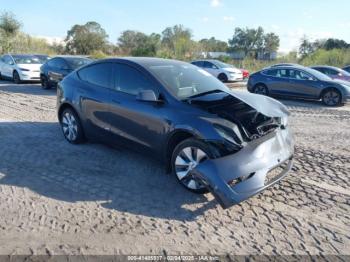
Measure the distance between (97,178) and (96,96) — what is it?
1.47 meters

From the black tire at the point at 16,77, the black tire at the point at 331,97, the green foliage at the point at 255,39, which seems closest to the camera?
the black tire at the point at 331,97

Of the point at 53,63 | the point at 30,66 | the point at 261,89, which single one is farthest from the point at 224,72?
the point at 30,66

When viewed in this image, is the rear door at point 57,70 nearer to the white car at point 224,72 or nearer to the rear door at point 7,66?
the rear door at point 7,66

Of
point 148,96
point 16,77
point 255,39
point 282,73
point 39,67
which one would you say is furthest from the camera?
point 255,39

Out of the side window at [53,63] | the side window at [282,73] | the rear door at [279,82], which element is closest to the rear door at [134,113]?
the side window at [53,63]

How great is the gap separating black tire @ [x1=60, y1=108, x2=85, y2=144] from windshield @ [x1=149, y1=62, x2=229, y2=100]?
194 centimetres

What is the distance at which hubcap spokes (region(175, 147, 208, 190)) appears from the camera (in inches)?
163

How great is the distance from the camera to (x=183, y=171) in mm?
4332

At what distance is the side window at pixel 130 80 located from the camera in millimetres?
4892

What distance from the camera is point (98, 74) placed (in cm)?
575

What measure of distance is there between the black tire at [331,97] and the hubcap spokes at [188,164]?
399 inches

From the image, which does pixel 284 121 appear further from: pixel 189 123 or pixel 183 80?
pixel 183 80

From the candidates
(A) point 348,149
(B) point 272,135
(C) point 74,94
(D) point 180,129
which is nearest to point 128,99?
(D) point 180,129

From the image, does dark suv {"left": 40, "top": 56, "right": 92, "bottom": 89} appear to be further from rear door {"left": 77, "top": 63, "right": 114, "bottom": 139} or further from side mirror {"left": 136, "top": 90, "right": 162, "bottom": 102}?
side mirror {"left": 136, "top": 90, "right": 162, "bottom": 102}
